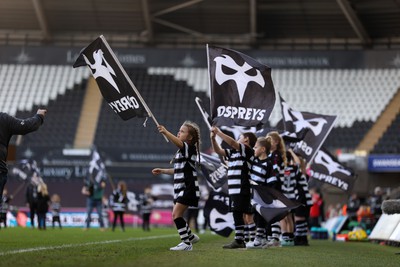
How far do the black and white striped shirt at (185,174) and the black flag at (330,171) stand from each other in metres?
9.17

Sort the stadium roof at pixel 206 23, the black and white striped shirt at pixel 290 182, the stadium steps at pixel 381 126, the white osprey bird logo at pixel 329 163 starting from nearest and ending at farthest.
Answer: the black and white striped shirt at pixel 290 182 < the white osprey bird logo at pixel 329 163 < the stadium steps at pixel 381 126 < the stadium roof at pixel 206 23

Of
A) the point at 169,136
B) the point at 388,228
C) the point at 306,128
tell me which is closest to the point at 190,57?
the point at 306,128

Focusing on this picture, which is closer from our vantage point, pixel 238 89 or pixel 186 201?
pixel 186 201

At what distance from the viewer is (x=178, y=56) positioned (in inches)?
1581

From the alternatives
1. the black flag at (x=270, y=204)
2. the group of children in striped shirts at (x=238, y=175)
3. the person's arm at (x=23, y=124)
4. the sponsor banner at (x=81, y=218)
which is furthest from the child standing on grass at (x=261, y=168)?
the sponsor banner at (x=81, y=218)

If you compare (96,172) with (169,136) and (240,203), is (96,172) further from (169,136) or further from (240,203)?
(169,136)

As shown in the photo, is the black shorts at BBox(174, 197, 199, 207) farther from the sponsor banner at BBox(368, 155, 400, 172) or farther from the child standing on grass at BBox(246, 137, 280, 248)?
the sponsor banner at BBox(368, 155, 400, 172)

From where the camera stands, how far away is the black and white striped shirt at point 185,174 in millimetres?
10367

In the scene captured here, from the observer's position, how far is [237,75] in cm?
1159

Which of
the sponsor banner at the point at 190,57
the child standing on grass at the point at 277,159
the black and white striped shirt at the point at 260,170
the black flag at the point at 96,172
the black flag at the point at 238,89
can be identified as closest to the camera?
the black flag at the point at 238,89

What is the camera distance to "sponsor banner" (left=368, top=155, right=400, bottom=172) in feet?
106

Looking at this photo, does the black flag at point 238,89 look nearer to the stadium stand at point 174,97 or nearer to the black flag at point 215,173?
the black flag at point 215,173

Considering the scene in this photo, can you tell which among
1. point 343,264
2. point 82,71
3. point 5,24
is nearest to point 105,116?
point 82,71

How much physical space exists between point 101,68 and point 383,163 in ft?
76.0
